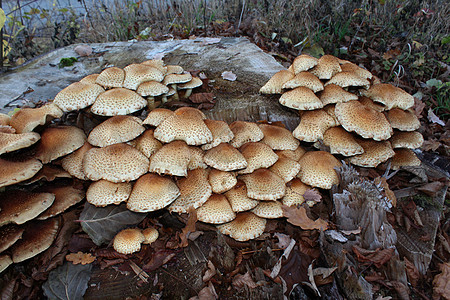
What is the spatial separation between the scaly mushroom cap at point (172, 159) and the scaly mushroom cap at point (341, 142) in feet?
5.17

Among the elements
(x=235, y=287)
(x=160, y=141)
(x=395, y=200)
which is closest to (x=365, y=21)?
(x=395, y=200)

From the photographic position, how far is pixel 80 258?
8.43 feet

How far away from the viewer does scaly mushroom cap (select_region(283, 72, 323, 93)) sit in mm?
3135

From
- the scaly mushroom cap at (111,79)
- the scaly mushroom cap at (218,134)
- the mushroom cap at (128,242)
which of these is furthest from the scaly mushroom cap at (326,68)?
the mushroom cap at (128,242)

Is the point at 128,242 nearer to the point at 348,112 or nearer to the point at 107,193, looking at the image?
the point at 107,193

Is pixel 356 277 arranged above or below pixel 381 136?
below

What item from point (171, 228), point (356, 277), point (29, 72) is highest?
point (29, 72)

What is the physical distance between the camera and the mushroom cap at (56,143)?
2.68 m

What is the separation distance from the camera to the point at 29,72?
4.39 m

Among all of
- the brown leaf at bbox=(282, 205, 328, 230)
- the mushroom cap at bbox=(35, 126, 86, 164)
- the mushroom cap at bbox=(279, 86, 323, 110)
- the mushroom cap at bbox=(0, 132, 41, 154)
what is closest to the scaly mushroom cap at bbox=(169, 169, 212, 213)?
the brown leaf at bbox=(282, 205, 328, 230)

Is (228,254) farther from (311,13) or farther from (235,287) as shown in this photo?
(311,13)

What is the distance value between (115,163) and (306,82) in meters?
2.18

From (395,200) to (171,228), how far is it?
2.41 metres

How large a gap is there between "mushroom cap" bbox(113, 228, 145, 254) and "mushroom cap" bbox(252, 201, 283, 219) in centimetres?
114
